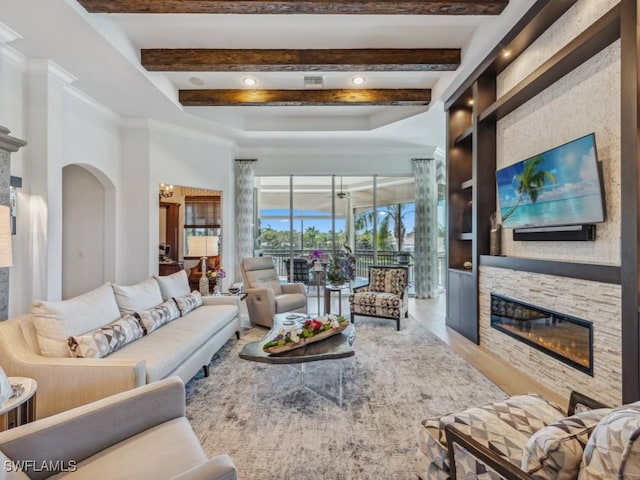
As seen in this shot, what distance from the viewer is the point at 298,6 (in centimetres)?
283

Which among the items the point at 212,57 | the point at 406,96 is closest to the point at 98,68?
the point at 212,57

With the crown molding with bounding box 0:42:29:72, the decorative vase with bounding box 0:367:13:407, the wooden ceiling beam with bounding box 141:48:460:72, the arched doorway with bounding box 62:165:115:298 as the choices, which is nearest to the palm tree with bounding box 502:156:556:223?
the wooden ceiling beam with bounding box 141:48:460:72

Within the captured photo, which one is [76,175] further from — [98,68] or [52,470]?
[52,470]

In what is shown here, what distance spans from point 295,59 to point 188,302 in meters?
3.06

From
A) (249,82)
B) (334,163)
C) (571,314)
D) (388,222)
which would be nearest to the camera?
(571,314)

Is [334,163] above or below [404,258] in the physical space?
above

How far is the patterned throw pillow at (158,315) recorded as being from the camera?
290 centimetres

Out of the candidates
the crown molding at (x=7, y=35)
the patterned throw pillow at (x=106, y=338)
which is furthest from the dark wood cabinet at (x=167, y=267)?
the crown molding at (x=7, y=35)

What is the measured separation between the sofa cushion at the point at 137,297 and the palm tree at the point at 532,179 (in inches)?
151

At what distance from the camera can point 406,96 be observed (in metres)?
4.88

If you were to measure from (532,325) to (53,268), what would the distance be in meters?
5.10

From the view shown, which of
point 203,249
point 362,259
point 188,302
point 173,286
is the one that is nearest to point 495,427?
point 188,302

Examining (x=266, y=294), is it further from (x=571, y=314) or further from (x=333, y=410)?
(x=571, y=314)

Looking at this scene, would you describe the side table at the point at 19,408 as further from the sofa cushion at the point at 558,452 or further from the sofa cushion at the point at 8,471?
the sofa cushion at the point at 558,452
